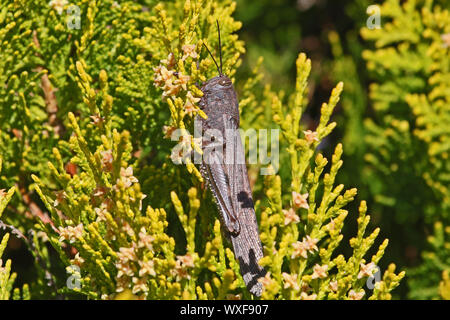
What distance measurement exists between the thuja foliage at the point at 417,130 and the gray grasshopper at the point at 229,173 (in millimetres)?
1363

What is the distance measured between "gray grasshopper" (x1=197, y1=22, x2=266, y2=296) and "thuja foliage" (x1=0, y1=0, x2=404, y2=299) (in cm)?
8

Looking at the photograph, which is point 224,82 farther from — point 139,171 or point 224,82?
point 139,171

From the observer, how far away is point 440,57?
9.46 ft

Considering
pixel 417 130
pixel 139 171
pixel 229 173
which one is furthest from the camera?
pixel 417 130

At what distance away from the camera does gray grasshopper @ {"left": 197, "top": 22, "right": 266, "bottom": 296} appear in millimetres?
1918

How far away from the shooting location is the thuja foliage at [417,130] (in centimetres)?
278

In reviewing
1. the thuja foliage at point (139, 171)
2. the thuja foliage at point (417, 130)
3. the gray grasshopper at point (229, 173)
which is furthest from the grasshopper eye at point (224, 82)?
the thuja foliage at point (417, 130)

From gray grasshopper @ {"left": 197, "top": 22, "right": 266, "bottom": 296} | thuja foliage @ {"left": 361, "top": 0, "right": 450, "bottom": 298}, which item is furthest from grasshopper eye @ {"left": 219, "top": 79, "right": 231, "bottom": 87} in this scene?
thuja foliage @ {"left": 361, "top": 0, "right": 450, "bottom": 298}

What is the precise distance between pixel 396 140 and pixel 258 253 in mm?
1699

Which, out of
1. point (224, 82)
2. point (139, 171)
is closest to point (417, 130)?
point (224, 82)

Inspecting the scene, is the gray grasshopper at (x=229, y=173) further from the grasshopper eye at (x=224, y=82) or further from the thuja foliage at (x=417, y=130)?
the thuja foliage at (x=417, y=130)

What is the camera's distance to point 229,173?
2010 millimetres

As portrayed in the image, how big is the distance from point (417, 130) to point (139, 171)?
6.28 feet
